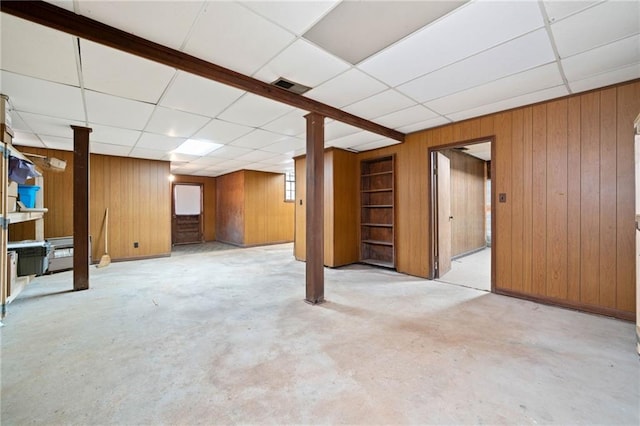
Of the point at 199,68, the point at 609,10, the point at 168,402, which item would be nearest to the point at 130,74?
the point at 199,68

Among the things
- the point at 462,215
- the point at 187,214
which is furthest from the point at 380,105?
the point at 187,214

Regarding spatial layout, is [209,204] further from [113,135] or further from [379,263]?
[379,263]

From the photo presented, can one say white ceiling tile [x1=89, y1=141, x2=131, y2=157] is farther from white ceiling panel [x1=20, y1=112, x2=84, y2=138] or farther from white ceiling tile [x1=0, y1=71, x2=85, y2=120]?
white ceiling tile [x1=0, y1=71, x2=85, y2=120]

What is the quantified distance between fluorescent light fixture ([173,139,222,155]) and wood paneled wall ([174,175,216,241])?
151 inches

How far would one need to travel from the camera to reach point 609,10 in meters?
1.83

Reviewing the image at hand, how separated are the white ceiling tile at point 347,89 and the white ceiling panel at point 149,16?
4.50 ft

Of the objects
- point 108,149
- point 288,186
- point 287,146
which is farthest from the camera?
point 288,186

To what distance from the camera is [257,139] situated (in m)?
4.84

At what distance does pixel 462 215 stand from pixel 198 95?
6255 millimetres

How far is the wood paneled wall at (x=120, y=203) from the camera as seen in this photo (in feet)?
17.8

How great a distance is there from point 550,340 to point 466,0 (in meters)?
2.79

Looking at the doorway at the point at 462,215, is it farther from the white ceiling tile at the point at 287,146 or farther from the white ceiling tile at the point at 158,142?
the white ceiling tile at the point at 158,142

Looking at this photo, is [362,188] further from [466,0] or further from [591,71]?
[466,0]

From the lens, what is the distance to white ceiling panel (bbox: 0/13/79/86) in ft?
6.23
